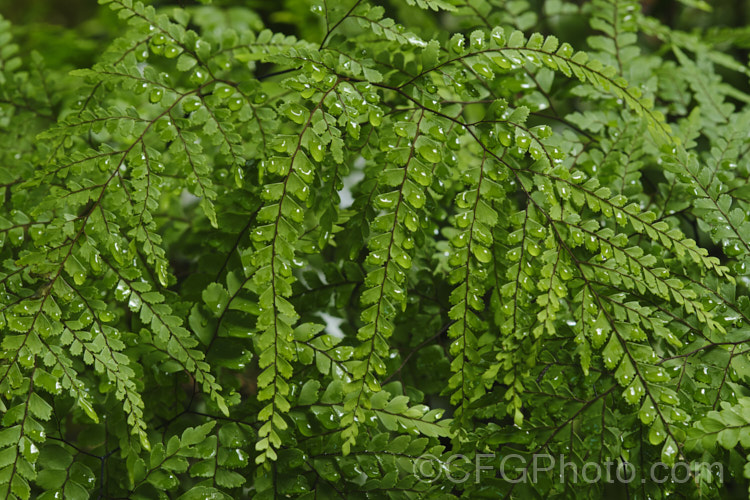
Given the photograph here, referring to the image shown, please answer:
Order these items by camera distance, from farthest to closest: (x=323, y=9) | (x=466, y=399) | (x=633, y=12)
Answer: (x=633, y=12) → (x=323, y=9) → (x=466, y=399)

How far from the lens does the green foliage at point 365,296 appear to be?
0.72 m

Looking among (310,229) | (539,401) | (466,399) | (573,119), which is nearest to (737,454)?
(539,401)

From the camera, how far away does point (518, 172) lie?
2.54 ft

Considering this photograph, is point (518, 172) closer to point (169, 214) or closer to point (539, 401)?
point (539, 401)

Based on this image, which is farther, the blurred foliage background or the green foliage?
the blurred foliage background

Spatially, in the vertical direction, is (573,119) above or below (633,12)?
below

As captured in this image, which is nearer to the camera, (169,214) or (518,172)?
(518,172)

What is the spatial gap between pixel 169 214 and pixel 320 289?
0.37 metres

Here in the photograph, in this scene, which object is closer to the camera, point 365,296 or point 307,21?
point 365,296

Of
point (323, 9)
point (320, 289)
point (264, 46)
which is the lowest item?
point (320, 289)

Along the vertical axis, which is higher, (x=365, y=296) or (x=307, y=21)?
(x=365, y=296)

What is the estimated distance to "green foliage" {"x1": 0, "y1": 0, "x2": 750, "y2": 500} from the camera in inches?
28.3

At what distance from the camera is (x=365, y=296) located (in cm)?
72

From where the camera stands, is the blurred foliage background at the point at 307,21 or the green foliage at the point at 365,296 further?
→ the blurred foliage background at the point at 307,21
